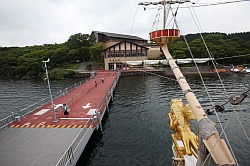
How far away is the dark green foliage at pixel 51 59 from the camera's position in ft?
236

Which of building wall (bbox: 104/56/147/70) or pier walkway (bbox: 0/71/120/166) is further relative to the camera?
building wall (bbox: 104/56/147/70)

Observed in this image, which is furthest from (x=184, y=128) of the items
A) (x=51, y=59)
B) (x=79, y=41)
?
(x=79, y=41)

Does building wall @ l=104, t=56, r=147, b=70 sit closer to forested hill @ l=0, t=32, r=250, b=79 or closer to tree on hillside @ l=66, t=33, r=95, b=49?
forested hill @ l=0, t=32, r=250, b=79

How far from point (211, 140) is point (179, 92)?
109 feet

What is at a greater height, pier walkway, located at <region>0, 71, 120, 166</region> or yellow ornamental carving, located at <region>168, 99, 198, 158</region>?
yellow ornamental carving, located at <region>168, 99, 198, 158</region>

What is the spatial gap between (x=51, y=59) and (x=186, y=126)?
241ft

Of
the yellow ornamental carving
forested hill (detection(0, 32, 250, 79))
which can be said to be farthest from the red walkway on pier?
forested hill (detection(0, 32, 250, 79))

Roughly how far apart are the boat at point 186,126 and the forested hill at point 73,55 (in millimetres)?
59689

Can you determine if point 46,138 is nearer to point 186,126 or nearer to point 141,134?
point 141,134

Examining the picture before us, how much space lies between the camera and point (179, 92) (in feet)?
120

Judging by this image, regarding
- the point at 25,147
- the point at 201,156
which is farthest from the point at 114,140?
the point at 201,156

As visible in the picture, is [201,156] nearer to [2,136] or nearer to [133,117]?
[2,136]

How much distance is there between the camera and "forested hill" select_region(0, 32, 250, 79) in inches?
2616

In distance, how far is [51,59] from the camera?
75.2 meters
